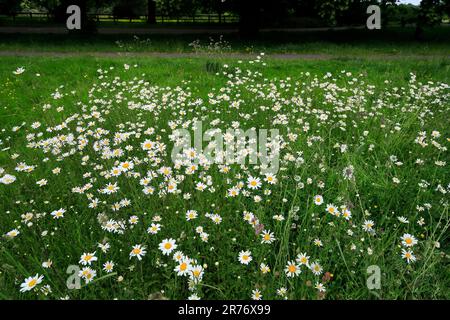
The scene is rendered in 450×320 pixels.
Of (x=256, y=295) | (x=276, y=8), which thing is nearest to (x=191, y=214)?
(x=256, y=295)

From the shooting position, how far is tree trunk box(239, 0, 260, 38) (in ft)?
56.7

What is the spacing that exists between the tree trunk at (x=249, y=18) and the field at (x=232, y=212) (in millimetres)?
12673

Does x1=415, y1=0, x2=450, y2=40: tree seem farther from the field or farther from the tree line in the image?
the field

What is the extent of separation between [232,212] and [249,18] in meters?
16.3

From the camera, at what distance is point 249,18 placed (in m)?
17.4

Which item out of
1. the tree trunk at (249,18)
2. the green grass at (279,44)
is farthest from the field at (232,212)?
the tree trunk at (249,18)

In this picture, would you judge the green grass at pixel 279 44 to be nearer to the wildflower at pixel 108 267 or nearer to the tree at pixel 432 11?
the tree at pixel 432 11

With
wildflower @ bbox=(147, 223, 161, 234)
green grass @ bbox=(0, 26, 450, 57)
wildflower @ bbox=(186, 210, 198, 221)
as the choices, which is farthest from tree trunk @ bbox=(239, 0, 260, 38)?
wildflower @ bbox=(147, 223, 161, 234)

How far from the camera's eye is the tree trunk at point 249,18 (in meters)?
17.3

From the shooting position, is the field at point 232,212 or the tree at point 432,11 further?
Result: the tree at point 432,11

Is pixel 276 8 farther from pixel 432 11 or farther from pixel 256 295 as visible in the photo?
pixel 256 295

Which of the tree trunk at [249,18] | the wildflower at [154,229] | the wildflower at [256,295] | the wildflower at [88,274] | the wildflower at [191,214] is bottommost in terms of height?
the wildflower at [256,295]

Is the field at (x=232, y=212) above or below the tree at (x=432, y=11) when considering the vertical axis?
below
